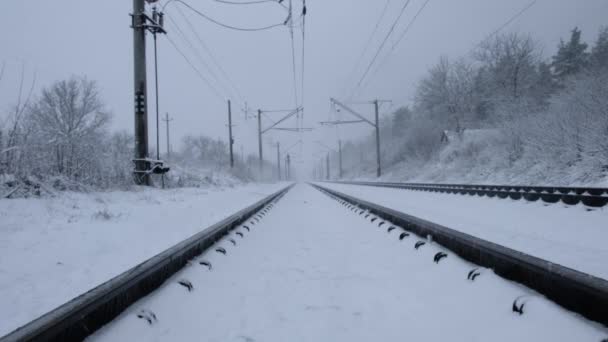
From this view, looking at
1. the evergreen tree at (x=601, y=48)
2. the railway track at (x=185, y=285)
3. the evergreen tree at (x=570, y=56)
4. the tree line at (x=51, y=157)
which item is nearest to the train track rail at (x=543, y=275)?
the railway track at (x=185, y=285)

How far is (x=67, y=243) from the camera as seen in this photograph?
293cm

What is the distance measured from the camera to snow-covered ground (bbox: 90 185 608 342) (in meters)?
1.26

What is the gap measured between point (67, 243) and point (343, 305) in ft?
9.32

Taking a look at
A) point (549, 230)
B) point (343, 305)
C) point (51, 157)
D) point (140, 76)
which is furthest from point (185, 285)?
point (140, 76)

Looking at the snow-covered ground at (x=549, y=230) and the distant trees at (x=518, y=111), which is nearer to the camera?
the snow-covered ground at (x=549, y=230)

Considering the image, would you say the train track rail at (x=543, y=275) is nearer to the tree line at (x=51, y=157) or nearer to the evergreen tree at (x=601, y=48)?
the tree line at (x=51, y=157)

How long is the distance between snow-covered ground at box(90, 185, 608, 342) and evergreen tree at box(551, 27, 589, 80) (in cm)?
4916

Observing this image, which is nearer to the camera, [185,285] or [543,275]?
[543,275]

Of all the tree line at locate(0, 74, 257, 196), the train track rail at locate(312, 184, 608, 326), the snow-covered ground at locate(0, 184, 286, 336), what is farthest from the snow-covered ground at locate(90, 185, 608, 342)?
the tree line at locate(0, 74, 257, 196)

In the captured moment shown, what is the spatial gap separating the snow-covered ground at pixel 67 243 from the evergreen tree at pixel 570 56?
49.6 meters

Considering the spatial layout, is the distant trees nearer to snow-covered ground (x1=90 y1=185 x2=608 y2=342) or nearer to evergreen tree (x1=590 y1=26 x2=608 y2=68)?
evergreen tree (x1=590 y1=26 x2=608 y2=68)

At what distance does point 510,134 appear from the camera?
18375 millimetres

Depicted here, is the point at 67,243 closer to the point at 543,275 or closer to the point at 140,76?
the point at 543,275

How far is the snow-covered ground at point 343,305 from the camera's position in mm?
1257
